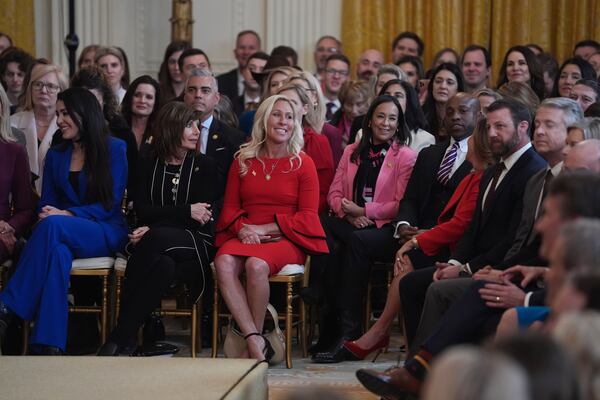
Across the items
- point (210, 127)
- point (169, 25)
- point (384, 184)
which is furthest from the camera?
point (169, 25)

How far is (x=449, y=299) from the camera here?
15.7 ft

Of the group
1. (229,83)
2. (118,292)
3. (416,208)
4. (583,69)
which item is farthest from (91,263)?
(229,83)

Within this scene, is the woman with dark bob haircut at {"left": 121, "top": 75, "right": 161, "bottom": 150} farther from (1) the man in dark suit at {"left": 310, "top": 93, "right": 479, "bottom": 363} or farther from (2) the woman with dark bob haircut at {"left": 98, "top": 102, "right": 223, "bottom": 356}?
(1) the man in dark suit at {"left": 310, "top": 93, "right": 479, "bottom": 363}

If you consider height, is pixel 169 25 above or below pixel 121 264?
above

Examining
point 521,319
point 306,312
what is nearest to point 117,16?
point 306,312

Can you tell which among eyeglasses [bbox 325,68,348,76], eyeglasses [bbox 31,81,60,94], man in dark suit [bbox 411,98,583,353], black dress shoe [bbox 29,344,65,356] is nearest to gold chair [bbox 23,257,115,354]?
black dress shoe [bbox 29,344,65,356]

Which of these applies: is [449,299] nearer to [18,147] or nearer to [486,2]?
[18,147]

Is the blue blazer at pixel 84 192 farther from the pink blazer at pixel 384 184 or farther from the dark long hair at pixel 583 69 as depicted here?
the dark long hair at pixel 583 69

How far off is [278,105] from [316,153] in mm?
580

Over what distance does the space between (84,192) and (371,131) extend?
61.9 inches

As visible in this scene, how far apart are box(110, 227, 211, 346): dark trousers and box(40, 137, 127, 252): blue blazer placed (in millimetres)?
278

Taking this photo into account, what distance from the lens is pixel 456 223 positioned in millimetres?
5477

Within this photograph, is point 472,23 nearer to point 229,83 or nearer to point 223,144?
point 229,83

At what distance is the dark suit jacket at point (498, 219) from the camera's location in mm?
5008
